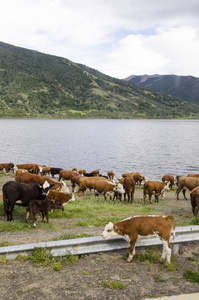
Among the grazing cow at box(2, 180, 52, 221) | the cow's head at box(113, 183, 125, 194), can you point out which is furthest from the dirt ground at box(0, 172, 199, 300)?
the cow's head at box(113, 183, 125, 194)

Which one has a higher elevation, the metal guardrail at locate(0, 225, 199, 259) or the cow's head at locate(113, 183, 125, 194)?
the metal guardrail at locate(0, 225, 199, 259)

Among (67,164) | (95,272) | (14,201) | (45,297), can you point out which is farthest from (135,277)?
(67,164)

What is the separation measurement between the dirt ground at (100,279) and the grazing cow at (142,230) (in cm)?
45

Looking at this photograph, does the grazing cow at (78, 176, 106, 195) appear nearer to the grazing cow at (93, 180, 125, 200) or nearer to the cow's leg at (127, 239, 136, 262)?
the grazing cow at (93, 180, 125, 200)

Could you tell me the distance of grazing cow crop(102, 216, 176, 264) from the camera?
7.40 metres

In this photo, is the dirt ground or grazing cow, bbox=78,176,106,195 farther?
grazing cow, bbox=78,176,106,195

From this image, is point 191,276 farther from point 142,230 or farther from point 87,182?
point 87,182

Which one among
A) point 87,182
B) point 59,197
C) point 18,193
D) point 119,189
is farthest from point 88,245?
point 87,182

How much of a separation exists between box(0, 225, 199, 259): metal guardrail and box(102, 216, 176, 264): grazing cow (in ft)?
Result: 0.79

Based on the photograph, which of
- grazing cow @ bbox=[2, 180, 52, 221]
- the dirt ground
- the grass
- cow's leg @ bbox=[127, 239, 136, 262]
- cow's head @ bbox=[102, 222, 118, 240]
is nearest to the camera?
the dirt ground

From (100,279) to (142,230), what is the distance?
1841 millimetres

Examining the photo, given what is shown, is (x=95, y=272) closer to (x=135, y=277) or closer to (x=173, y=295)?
(x=135, y=277)

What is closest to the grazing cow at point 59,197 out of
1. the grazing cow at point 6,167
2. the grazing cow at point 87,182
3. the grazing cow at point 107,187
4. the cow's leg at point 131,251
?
the grazing cow at point 107,187

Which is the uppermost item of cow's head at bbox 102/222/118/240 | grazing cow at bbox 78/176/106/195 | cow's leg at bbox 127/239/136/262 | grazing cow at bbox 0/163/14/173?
cow's head at bbox 102/222/118/240
